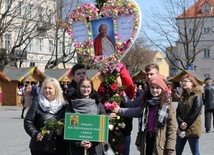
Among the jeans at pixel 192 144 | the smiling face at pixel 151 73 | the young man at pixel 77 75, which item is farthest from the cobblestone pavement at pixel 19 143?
the young man at pixel 77 75

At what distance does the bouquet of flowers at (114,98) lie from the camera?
707 cm

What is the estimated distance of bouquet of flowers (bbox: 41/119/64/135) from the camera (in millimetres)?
6164

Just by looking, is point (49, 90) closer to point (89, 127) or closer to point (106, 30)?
point (89, 127)

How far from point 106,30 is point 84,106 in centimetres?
165

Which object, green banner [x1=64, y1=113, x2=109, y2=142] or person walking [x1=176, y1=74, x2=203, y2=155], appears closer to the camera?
green banner [x1=64, y1=113, x2=109, y2=142]

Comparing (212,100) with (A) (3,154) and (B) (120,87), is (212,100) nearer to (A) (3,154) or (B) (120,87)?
(A) (3,154)

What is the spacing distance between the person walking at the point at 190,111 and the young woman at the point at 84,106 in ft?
7.71

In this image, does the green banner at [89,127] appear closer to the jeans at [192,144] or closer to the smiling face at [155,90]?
the smiling face at [155,90]

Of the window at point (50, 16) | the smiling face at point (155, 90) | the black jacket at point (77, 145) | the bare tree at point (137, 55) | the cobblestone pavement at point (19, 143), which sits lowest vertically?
the cobblestone pavement at point (19, 143)

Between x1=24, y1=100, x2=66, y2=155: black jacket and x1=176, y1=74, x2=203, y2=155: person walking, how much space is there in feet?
8.55

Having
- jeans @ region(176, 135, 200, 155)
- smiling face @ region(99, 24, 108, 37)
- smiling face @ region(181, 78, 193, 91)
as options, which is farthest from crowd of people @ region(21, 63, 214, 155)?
jeans @ region(176, 135, 200, 155)

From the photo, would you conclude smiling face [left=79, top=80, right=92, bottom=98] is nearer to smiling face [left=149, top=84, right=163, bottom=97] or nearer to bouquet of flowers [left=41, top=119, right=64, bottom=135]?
bouquet of flowers [left=41, top=119, right=64, bottom=135]

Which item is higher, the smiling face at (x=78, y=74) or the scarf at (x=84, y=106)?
the smiling face at (x=78, y=74)

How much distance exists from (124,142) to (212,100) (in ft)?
31.6
